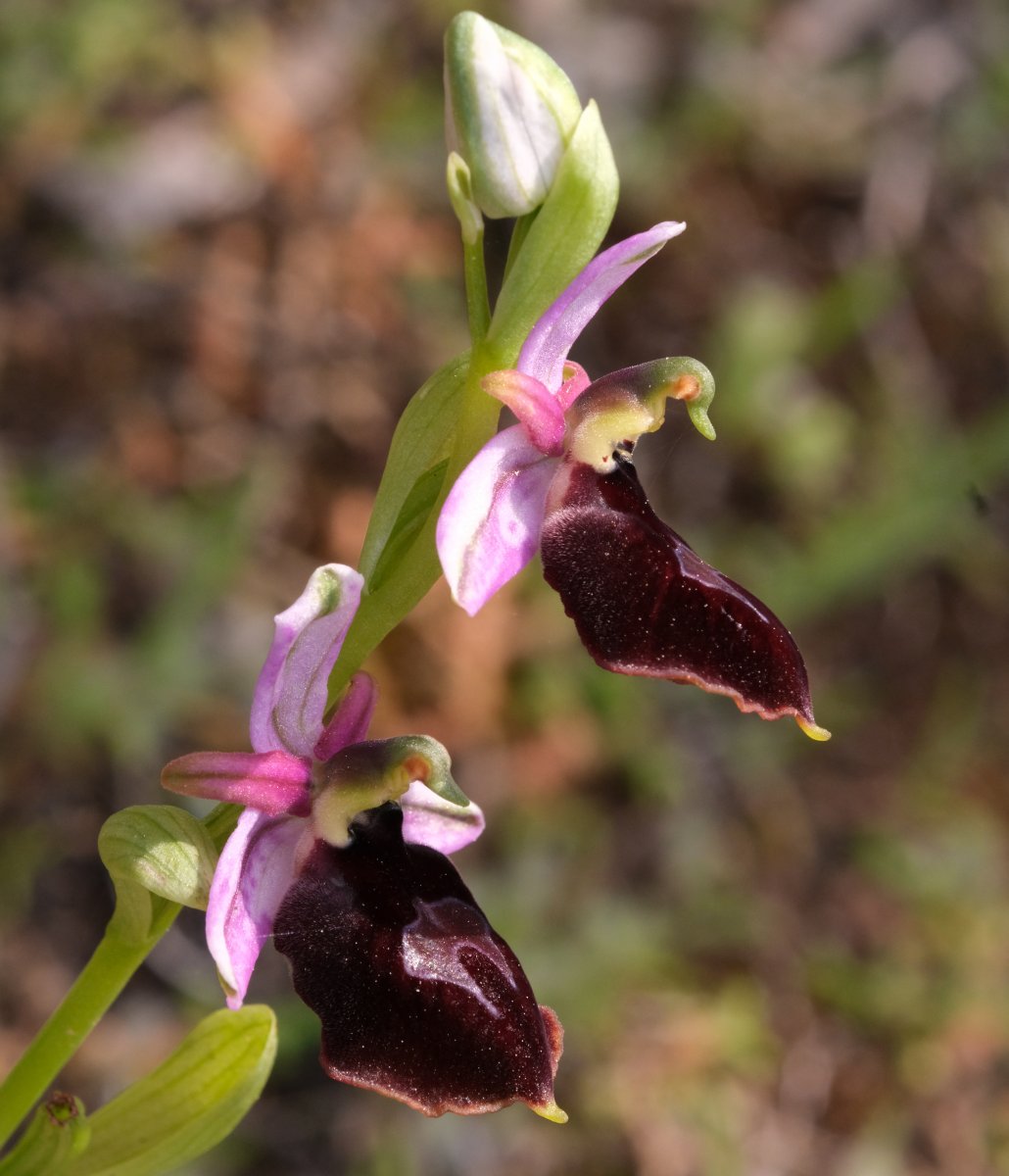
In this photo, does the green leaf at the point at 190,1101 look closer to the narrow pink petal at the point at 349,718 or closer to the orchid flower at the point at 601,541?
the narrow pink petal at the point at 349,718

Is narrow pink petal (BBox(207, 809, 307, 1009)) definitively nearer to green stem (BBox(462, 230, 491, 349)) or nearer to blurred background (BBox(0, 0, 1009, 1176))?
green stem (BBox(462, 230, 491, 349))

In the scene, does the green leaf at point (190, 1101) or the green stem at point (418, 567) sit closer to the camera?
the green stem at point (418, 567)

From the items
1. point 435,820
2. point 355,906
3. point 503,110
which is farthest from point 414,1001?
point 503,110

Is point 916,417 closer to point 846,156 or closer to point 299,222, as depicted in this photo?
point 846,156

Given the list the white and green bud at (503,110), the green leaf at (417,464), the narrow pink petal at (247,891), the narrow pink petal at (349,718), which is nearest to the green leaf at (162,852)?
the narrow pink petal at (247,891)

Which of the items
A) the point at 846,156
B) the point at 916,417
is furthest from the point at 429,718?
the point at 846,156

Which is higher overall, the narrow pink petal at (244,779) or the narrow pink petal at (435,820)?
the narrow pink petal at (244,779)

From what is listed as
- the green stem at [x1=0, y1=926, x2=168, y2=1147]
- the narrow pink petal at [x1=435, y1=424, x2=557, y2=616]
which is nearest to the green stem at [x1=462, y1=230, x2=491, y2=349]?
the narrow pink petal at [x1=435, y1=424, x2=557, y2=616]

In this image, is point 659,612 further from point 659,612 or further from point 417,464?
point 417,464
